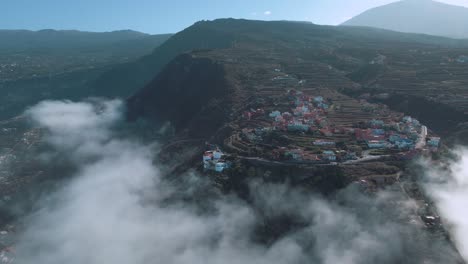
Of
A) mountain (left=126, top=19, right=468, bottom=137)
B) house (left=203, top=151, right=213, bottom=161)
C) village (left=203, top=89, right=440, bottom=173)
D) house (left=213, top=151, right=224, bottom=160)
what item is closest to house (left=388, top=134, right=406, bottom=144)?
village (left=203, top=89, right=440, bottom=173)

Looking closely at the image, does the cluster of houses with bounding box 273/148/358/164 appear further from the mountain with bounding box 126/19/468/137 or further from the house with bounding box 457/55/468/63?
the house with bounding box 457/55/468/63

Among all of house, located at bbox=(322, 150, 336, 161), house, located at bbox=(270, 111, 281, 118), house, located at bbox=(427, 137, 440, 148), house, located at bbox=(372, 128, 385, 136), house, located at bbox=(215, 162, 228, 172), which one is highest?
house, located at bbox=(270, 111, 281, 118)

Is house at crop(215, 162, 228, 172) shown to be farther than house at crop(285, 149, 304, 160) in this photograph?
Yes

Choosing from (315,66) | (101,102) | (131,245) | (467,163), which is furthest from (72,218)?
(101,102)

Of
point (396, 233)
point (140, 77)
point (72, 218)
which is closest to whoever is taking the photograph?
point (396, 233)

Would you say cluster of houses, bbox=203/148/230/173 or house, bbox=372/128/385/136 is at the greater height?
house, bbox=372/128/385/136

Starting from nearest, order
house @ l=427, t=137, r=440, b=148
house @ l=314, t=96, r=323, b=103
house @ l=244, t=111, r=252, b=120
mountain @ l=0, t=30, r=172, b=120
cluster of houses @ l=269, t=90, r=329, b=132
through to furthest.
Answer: house @ l=427, t=137, r=440, b=148 < cluster of houses @ l=269, t=90, r=329, b=132 < house @ l=244, t=111, r=252, b=120 < house @ l=314, t=96, r=323, b=103 < mountain @ l=0, t=30, r=172, b=120

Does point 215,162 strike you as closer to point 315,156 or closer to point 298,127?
point 315,156

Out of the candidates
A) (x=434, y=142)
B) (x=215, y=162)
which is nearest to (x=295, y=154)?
(x=215, y=162)

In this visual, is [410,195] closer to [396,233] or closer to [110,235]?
[396,233]
